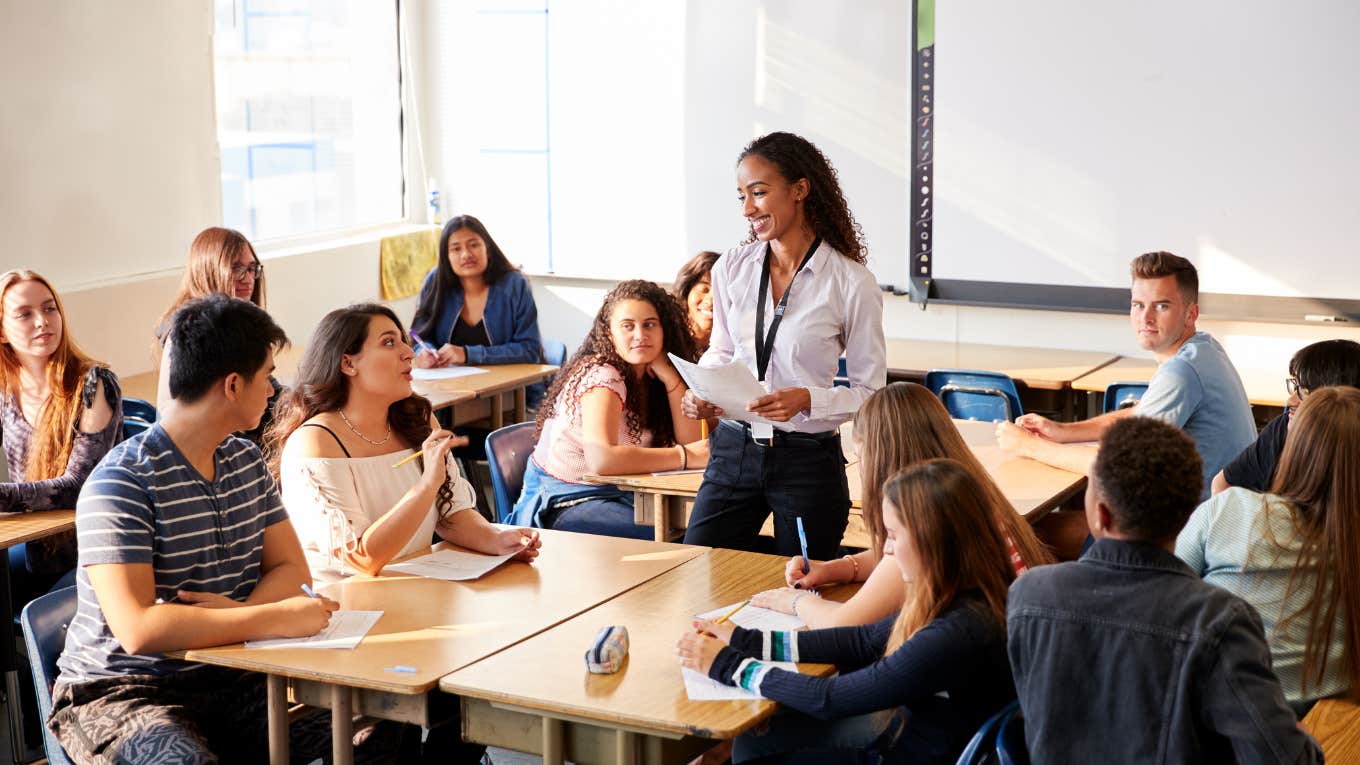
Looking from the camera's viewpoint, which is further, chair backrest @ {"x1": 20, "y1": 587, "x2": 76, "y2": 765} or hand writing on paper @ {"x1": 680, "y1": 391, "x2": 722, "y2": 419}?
hand writing on paper @ {"x1": 680, "y1": 391, "x2": 722, "y2": 419}

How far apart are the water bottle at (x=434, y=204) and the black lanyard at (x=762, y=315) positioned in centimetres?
471

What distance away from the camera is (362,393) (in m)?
3.27

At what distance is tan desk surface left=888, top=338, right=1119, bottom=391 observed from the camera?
594cm

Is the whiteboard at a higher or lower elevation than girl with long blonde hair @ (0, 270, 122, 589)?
higher

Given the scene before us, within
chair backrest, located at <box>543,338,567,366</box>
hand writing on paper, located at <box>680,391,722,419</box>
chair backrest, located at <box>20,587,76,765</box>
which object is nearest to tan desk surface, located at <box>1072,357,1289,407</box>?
chair backrest, located at <box>543,338,567,366</box>

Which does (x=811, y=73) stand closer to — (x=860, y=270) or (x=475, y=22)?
(x=475, y=22)

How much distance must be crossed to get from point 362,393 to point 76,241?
2930 mm

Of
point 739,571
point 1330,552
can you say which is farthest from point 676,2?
point 1330,552

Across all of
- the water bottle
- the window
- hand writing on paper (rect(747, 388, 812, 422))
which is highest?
the window

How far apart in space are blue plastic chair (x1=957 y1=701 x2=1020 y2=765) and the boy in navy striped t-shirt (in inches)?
50.8

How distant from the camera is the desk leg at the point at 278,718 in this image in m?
2.64

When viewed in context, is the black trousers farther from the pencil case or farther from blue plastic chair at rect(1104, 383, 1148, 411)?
blue plastic chair at rect(1104, 383, 1148, 411)

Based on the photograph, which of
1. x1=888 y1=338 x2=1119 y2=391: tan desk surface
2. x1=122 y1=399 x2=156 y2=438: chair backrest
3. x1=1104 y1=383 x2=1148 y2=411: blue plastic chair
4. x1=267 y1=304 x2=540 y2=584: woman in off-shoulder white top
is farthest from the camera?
x1=888 y1=338 x2=1119 y2=391: tan desk surface

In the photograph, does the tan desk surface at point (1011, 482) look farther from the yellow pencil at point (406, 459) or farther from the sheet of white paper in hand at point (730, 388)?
the yellow pencil at point (406, 459)
